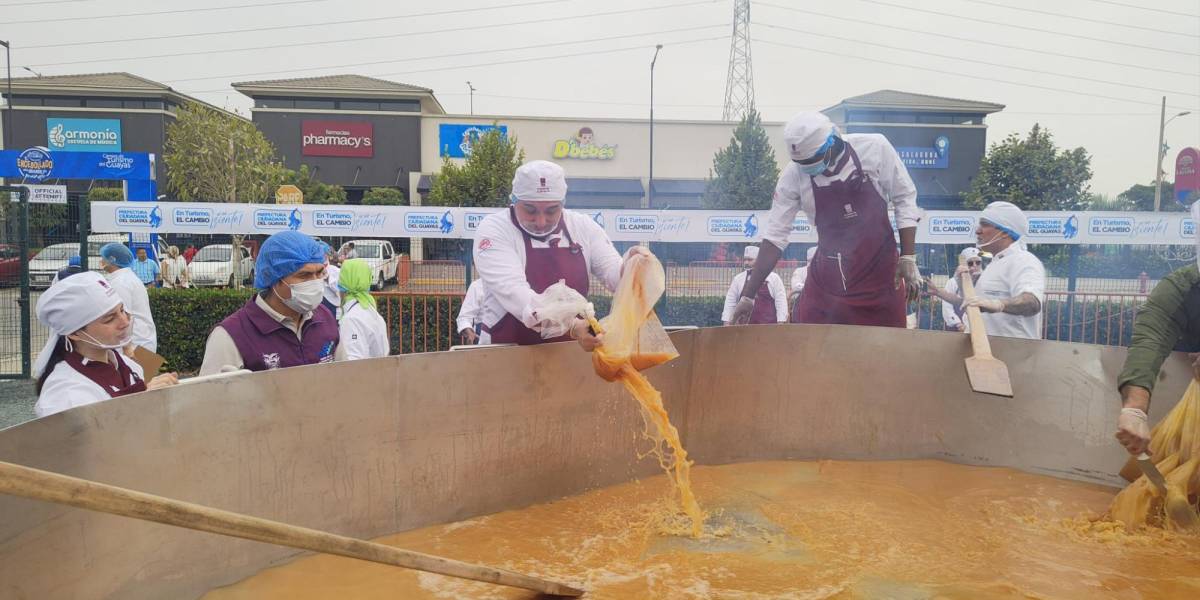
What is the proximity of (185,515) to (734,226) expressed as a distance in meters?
9.33

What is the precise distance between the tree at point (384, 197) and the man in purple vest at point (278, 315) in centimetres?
2903

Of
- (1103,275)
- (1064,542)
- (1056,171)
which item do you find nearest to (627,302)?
(1064,542)

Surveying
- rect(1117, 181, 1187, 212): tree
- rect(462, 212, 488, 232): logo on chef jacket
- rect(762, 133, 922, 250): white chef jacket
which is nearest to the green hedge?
rect(462, 212, 488, 232): logo on chef jacket

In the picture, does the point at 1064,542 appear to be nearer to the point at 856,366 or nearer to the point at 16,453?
the point at 856,366

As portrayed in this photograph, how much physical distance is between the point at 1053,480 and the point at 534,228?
9.99 ft

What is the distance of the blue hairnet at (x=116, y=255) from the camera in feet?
21.6

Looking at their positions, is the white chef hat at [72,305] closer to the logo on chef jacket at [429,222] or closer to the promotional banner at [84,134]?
the logo on chef jacket at [429,222]

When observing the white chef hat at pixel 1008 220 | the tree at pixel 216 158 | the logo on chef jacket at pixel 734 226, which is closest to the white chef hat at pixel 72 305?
the white chef hat at pixel 1008 220

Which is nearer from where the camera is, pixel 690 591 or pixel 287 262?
pixel 690 591

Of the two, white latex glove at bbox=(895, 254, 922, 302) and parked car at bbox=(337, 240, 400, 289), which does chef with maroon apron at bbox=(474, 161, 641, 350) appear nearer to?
white latex glove at bbox=(895, 254, 922, 302)

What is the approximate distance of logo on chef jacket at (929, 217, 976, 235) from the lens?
10375mm

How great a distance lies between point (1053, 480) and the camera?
4289 millimetres

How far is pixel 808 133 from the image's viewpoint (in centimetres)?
427

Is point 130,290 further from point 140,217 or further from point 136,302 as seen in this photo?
point 140,217
